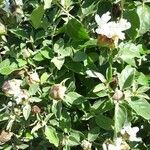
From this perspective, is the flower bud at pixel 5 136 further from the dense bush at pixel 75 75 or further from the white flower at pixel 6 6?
the white flower at pixel 6 6

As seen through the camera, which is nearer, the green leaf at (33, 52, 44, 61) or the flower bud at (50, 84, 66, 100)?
the flower bud at (50, 84, 66, 100)

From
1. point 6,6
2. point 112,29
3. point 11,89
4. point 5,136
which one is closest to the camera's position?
point 112,29

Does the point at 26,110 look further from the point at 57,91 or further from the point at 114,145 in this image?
the point at 114,145

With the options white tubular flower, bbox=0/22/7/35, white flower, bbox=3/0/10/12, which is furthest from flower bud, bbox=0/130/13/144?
white flower, bbox=3/0/10/12

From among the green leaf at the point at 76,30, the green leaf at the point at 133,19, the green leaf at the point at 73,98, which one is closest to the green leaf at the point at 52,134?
the green leaf at the point at 73,98

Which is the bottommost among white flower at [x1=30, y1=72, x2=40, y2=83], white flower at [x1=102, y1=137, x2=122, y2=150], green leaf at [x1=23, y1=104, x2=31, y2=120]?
white flower at [x1=102, y1=137, x2=122, y2=150]

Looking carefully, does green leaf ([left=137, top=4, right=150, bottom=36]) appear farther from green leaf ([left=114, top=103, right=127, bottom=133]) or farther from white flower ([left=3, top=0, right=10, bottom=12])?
white flower ([left=3, top=0, right=10, bottom=12])

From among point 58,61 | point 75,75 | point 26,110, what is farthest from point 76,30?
point 26,110
